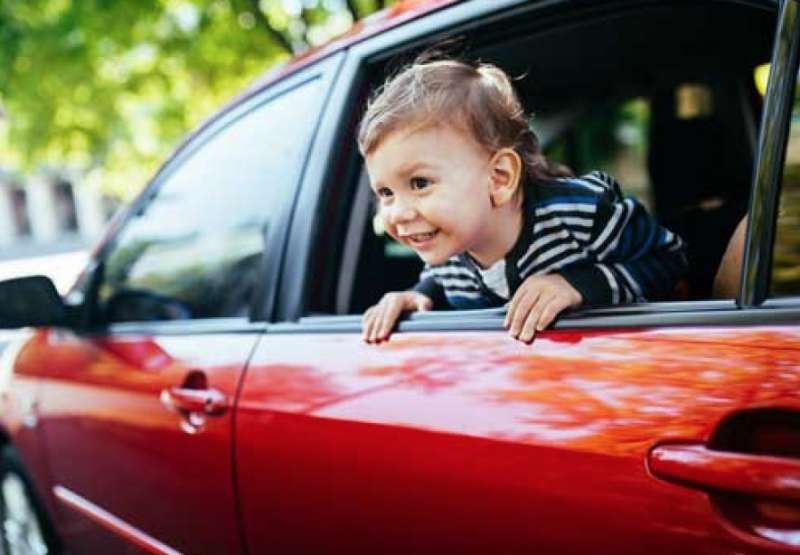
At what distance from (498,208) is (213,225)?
1.21 m

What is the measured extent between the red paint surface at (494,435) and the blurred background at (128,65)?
4676 mm

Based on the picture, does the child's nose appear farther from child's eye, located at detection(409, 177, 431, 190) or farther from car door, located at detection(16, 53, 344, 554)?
car door, located at detection(16, 53, 344, 554)

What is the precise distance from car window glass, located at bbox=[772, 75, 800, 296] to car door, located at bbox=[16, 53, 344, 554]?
3.58 ft

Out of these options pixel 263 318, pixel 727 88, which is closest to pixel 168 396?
pixel 263 318

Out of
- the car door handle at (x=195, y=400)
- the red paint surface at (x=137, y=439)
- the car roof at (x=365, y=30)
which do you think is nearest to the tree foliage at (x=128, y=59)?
the red paint surface at (x=137, y=439)

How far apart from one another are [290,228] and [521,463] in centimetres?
91

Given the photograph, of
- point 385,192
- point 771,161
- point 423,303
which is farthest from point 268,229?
point 771,161

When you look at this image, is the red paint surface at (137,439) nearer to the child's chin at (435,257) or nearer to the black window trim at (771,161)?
the child's chin at (435,257)

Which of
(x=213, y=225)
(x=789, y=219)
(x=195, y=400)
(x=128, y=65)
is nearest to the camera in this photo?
(x=789, y=219)

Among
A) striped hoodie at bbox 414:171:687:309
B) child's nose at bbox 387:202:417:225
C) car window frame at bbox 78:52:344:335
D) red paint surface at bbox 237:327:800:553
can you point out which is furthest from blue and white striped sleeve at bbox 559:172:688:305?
car window frame at bbox 78:52:344:335

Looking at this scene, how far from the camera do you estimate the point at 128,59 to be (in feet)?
30.5

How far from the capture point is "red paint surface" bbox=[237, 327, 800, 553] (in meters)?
1.09

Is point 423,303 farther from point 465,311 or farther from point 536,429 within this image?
point 536,429

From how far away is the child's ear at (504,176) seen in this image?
1460 millimetres
